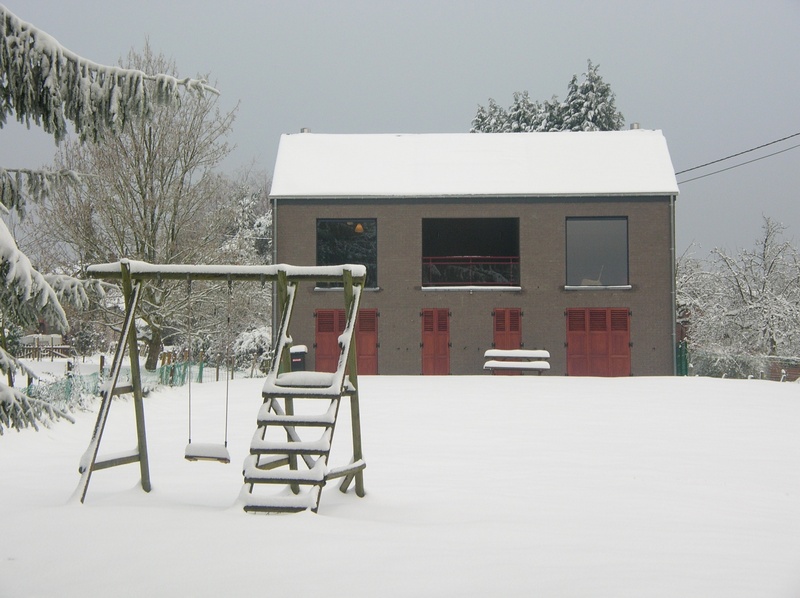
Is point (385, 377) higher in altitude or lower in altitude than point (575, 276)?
lower

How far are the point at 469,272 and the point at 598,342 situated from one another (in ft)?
17.7

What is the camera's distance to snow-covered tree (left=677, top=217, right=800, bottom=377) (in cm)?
3256

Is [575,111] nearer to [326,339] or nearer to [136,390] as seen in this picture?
[326,339]

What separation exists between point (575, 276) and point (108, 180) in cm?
1383

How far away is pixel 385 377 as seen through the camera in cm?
2362

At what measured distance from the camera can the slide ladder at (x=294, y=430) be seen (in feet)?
20.6

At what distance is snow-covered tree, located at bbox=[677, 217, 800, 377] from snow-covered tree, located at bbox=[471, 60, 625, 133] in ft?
36.2

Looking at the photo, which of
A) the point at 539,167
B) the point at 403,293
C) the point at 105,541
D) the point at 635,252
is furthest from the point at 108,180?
the point at 105,541

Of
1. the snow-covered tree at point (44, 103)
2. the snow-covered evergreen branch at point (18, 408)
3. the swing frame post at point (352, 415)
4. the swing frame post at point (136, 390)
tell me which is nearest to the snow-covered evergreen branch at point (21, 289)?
the snow-covered tree at point (44, 103)

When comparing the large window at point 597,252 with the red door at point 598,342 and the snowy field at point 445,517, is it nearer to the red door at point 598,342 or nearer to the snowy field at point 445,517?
the red door at point 598,342

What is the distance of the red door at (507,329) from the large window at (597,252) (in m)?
2.01

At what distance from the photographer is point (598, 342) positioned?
24.9 metres

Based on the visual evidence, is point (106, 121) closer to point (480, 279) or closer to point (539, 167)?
point (539, 167)

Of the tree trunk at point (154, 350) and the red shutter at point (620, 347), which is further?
the red shutter at point (620, 347)
